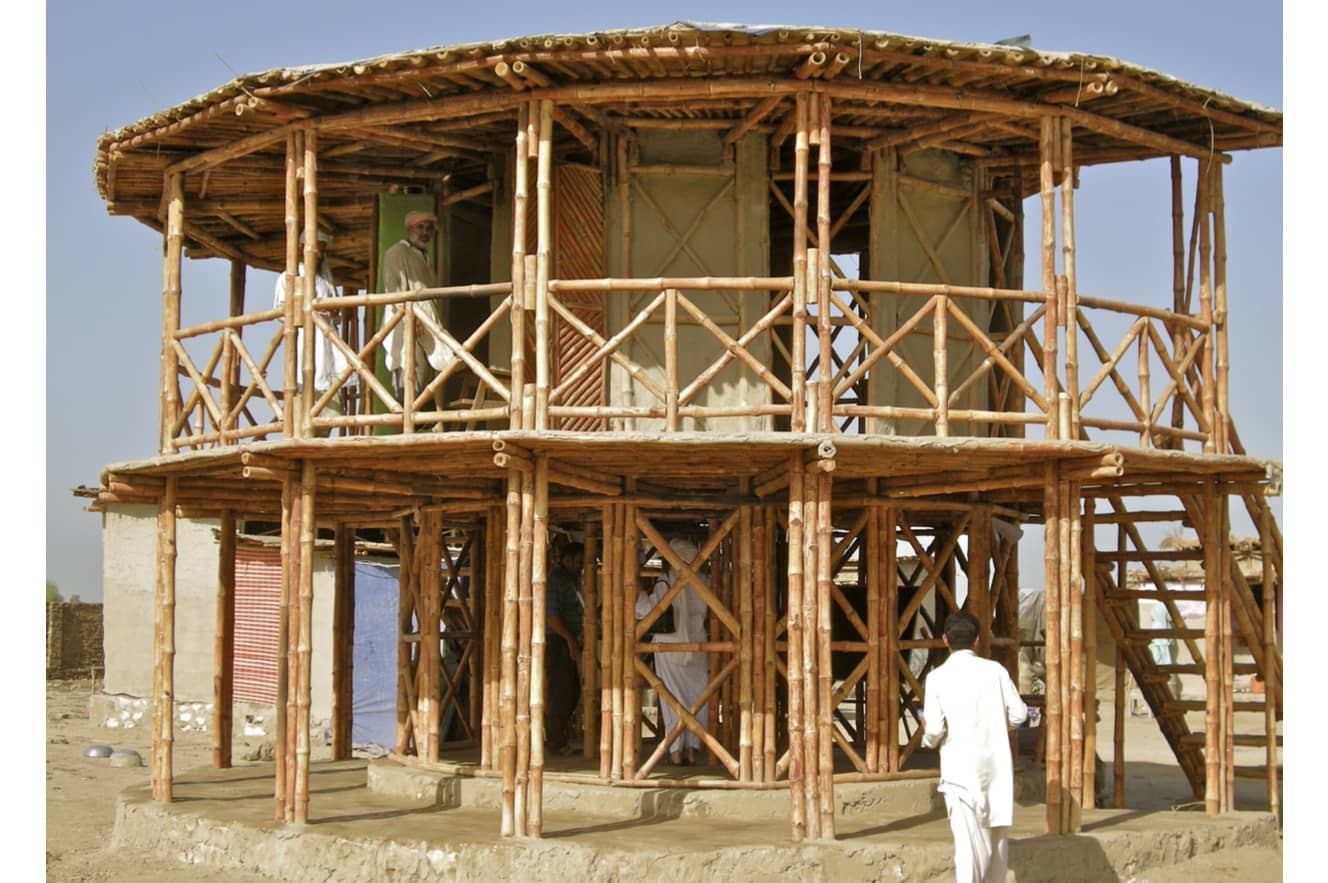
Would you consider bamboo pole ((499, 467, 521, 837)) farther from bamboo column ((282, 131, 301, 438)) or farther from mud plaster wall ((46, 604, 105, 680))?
mud plaster wall ((46, 604, 105, 680))

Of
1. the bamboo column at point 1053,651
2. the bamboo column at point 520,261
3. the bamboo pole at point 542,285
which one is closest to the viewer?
the bamboo pole at point 542,285

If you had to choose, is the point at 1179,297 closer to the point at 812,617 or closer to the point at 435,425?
the point at 812,617

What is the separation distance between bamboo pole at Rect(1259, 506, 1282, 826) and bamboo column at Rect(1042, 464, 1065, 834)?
2.95 m

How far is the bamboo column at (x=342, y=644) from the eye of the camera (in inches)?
691

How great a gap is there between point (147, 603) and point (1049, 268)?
18714mm

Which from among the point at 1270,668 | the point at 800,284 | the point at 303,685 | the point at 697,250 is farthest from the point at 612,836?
the point at 1270,668

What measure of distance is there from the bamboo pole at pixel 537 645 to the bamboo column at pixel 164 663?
3831 millimetres

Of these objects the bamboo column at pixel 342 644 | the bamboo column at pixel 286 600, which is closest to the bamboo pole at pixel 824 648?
the bamboo column at pixel 286 600

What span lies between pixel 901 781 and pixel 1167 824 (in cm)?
223

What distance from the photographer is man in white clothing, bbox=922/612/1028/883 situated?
995 cm

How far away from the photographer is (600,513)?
1486 centimetres

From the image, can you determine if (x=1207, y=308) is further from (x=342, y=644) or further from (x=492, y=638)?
(x=342, y=644)

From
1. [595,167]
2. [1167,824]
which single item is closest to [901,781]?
[1167,824]

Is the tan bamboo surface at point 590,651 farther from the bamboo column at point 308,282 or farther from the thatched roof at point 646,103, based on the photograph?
the thatched roof at point 646,103
